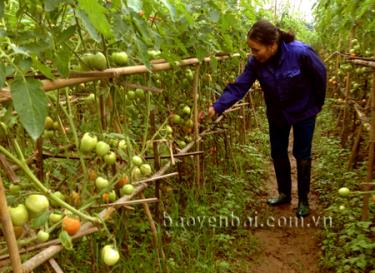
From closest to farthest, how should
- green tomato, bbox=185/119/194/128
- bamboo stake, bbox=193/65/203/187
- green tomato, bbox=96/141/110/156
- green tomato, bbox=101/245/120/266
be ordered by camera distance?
1. green tomato, bbox=101/245/120/266
2. green tomato, bbox=96/141/110/156
3. bamboo stake, bbox=193/65/203/187
4. green tomato, bbox=185/119/194/128

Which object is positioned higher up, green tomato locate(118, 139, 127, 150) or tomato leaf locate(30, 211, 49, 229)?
green tomato locate(118, 139, 127, 150)

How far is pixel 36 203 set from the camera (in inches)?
38.8

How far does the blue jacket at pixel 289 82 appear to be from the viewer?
2.92 metres

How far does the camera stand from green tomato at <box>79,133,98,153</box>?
4.46ft

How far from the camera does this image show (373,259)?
2.41 metres

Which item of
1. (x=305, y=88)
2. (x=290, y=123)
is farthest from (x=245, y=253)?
(x=305, y=88)

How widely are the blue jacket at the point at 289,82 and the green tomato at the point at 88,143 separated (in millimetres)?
1684

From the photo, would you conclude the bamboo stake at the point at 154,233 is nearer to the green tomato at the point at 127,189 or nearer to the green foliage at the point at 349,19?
the green tomato at the point at 127,189

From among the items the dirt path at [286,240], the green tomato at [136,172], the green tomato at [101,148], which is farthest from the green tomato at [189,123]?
the green tomato at [101,148]

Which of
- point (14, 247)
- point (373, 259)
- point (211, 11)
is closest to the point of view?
point (14, 247)

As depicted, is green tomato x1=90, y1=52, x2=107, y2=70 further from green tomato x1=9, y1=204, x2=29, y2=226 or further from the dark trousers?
the dark trousers

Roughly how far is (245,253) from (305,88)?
1.23 metres

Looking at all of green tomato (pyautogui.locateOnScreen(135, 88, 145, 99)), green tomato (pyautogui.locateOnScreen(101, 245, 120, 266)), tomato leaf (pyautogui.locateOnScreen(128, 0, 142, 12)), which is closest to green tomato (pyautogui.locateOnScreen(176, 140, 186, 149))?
green tomato (pyautogui.locateOnScreen(135, 88, 145, 99))

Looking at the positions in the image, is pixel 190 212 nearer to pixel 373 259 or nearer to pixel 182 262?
pixel 182 262
